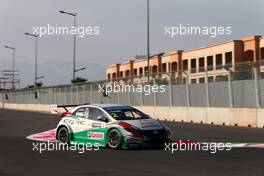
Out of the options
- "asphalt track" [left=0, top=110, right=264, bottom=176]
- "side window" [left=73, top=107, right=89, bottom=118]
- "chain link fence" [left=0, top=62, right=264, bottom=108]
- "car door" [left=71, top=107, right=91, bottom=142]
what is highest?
"chain link fence" [left=0, top=62, right=264, bottom=108]

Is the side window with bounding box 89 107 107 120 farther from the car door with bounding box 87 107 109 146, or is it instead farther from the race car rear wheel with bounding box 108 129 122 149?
the race car rear wheel with bounding box 108 129 122 149

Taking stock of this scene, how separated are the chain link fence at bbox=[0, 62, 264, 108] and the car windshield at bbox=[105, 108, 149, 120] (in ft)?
37.9

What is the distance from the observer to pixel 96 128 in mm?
16938

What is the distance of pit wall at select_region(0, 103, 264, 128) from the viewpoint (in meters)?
27.3

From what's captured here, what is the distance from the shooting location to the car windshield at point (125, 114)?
16.6 metres

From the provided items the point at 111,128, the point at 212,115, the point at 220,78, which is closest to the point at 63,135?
the point at 111,128

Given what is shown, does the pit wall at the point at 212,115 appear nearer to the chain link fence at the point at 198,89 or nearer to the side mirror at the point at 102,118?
the chain link fence at the point at 198,89

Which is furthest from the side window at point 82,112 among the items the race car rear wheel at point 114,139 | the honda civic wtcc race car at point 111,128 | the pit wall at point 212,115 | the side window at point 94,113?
the pit wall at point 212,115

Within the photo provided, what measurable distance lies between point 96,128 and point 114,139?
820mm

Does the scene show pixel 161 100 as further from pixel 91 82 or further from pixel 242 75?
pixel 91 82

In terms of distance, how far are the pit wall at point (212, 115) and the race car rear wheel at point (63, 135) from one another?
11.4 m

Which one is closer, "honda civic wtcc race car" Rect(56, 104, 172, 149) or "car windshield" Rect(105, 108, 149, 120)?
"honda civic wtcc race car" Rect(56, 104, 172, 149)

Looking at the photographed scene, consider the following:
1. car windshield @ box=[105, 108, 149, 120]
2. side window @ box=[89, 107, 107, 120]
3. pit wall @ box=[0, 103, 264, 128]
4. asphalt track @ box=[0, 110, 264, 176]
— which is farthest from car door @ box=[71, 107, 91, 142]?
pit wall @ box=[0, 103, 264, 128]

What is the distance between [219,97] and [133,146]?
1571 cm
